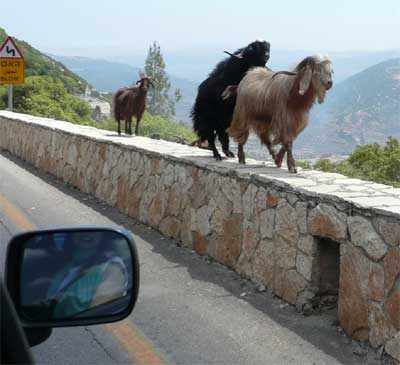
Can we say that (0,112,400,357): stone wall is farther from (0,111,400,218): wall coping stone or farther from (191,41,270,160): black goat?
(191,41,270,160): black goat

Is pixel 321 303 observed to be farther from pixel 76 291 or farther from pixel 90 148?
pixel 90 148

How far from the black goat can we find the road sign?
576 inches

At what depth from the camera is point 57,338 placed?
18.6 feet

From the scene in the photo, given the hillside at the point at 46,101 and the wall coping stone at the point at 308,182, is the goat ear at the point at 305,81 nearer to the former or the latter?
the wall coping stone at the point at 308,182

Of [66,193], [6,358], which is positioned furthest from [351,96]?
[6,358]

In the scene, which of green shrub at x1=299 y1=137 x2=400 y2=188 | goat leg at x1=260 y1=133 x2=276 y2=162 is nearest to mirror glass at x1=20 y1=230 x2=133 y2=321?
goat leg at x1=260 y1=133 x2=276 y2=162

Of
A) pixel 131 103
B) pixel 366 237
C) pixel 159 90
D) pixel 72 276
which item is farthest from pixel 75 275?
pixel 159 90

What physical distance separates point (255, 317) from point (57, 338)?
1.52 m

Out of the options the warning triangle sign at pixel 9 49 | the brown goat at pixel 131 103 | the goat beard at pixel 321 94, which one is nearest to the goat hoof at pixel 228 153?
the goat beard at pixel 321 94

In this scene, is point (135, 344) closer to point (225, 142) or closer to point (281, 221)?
point (281, 221)

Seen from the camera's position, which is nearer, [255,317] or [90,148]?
[255,317]

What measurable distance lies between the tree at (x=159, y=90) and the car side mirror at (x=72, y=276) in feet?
178

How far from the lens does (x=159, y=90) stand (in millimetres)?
60219

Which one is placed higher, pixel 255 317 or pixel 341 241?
pixel 341 241
